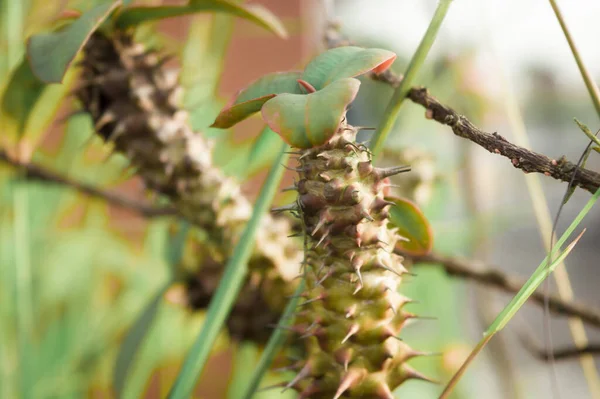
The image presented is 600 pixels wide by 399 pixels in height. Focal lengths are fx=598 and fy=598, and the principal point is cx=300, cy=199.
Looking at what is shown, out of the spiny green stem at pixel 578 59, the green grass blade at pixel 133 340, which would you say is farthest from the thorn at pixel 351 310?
the green grass blade at pixel 133 340

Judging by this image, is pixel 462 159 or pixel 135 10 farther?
pixel 462 159

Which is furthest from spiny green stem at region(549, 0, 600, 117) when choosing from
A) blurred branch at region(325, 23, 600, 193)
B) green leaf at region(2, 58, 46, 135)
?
green leaf at region(2, 58, 46, 135)

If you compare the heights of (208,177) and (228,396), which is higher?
(208,177)

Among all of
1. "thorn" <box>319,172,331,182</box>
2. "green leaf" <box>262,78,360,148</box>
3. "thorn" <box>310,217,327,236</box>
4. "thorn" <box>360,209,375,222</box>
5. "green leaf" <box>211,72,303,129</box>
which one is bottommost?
"thorn" <box>310,217,327,236</box>

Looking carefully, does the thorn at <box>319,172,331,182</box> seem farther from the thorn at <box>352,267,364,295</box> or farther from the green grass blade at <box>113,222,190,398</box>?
the green grass blade at <box>113,222,190,398</box>

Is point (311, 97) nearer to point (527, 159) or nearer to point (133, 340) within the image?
point (527, 159)

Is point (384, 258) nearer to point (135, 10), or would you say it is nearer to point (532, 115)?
point (135, 10)

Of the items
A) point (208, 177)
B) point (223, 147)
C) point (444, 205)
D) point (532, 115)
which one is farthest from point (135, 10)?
point (532, 115)

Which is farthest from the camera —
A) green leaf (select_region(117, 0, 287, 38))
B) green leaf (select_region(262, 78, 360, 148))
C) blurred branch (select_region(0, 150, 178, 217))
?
blurred branch (select_region(0, 150, 178, 217))
